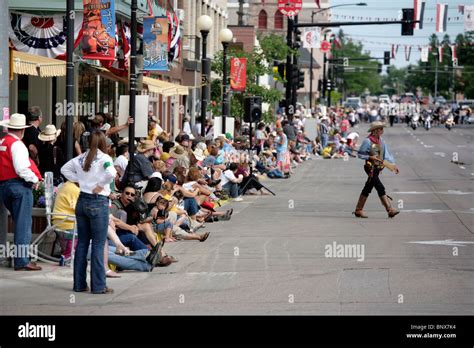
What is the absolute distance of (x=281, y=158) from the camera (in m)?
39.9

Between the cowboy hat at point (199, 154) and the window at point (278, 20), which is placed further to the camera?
the window at point (278, 20)

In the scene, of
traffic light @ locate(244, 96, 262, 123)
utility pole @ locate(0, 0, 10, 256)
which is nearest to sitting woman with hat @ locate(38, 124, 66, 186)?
utility pole @ locate(0, 0, 10, 256)

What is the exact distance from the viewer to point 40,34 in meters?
28.2

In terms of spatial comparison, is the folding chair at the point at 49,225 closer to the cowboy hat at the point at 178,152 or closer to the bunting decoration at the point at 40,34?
the cowboy hat at the point at 178,152

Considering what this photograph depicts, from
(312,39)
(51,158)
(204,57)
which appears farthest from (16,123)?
(312,39)

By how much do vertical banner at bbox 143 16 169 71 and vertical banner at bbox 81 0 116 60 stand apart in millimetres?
2456

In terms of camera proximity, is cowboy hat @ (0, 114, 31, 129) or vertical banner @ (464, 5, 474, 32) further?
vertical banner @ (464, 5, 474, 32)

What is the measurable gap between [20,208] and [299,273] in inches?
142

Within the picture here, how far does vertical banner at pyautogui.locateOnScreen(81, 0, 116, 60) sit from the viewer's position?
75.8ft

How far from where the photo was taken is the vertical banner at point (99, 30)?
23.1m

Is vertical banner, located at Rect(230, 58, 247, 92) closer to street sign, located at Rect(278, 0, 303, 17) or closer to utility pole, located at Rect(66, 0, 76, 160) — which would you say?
street sign, located at Rect(278, 0, 303, 17)

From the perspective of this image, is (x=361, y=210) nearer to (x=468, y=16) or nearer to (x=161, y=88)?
(x=161, y=88)

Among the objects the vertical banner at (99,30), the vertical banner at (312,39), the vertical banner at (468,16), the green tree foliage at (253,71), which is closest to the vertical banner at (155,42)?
the vertical banner at (99,30)

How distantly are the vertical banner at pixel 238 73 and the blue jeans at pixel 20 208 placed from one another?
28745 millimetres
